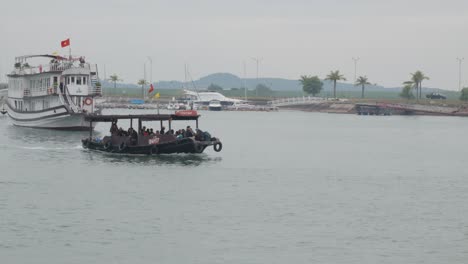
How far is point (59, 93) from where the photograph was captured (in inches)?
3826

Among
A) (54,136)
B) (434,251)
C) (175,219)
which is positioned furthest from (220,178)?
(54,136)

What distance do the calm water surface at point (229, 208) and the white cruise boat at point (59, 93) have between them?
68.5 feet

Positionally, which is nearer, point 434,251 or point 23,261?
point 23,261

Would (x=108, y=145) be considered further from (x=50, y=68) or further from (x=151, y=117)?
(x=50, y=68)

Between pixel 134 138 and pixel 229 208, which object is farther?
pixel 134 138

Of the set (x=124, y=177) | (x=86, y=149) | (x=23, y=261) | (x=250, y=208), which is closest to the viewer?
(x=23, y=261)

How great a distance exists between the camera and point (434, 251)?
34.9 m

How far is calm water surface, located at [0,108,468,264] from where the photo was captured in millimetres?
34219

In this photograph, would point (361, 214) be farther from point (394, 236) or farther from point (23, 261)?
point (23, 261)

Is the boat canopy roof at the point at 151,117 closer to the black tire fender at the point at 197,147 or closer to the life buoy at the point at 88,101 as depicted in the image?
the black tire fender at the point at 197,147

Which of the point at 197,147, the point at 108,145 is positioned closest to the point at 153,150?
the point at 197,147

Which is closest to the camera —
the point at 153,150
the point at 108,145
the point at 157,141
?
the point at 157,141

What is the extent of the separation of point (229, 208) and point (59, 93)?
57.0 m

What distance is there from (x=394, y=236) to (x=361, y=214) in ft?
17.8
